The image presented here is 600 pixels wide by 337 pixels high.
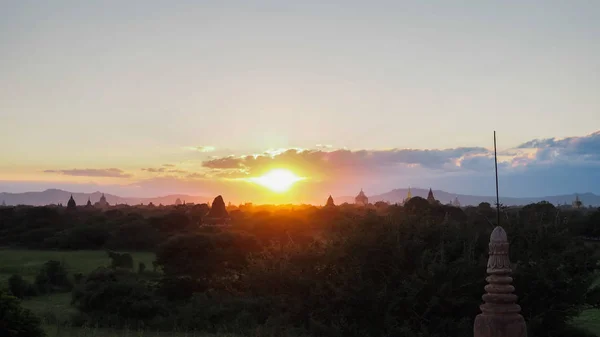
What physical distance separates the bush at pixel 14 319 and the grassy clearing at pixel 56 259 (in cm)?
2398

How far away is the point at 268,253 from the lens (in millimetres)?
13969

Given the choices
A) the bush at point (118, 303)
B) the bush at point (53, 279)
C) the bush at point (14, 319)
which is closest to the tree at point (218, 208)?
the bush at point (53, 279)

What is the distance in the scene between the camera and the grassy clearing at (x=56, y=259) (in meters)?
34.7

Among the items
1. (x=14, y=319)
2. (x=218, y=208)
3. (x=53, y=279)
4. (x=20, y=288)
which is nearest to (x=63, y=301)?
(x=20, y=288)

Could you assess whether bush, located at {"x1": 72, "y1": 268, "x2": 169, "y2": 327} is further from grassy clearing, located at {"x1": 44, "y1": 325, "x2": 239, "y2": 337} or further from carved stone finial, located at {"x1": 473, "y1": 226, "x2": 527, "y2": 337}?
carved stone finial, located at {"x1": 473, "y1": 226, "x2": 527, "y2": 337}

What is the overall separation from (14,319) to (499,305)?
713 cm

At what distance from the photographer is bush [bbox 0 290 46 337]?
8792 mm

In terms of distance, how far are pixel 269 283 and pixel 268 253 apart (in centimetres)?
107

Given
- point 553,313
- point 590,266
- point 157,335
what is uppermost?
point 590,266

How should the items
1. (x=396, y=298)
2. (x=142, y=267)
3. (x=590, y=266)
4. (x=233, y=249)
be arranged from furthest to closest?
(x=142, y=267) → (x=233, y=249) → (x=590, y=266) → (x=396, y=298)

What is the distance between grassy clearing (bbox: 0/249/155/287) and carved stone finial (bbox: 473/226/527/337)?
99.9 ft

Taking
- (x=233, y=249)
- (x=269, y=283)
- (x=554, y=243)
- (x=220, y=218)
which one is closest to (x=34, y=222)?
(x=220, y=218)

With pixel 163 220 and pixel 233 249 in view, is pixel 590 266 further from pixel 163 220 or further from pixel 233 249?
pixel 163 220

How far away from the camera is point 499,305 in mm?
4973
